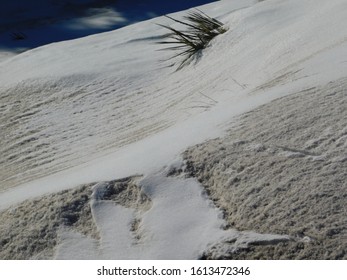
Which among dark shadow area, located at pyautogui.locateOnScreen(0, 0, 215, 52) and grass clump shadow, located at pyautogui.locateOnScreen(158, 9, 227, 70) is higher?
grass clump shadow, located at pyautogui.locateOnScreen(158, 9, 227, 70)

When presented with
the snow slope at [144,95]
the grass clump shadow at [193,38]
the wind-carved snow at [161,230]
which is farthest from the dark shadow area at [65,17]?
the wind-carved snow at [161,230]

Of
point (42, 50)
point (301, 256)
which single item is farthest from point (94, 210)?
point (42, 50)

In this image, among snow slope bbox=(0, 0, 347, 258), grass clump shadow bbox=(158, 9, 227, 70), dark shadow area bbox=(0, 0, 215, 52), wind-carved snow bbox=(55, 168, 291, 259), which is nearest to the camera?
wind-carved snow bbox=(55, 168, 291, 259)

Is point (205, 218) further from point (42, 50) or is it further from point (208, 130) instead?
point (42, 50)

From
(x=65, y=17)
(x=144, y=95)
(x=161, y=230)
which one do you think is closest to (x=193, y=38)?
(x=144, y=95)

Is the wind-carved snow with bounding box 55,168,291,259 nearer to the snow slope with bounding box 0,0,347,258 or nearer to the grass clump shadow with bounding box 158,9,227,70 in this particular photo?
the snow slope with bounding box 0,0,347,258

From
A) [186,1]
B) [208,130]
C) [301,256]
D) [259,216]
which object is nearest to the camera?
[301,256]

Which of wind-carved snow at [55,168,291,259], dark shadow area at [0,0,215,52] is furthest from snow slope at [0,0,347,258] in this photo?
dark shadow area at [0,0,215,52]

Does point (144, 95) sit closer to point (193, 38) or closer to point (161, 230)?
point (193, 38)
